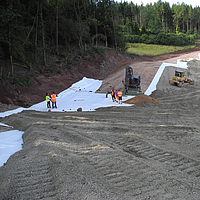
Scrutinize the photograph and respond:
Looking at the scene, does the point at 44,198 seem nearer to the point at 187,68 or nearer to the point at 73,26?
the point at 73,26

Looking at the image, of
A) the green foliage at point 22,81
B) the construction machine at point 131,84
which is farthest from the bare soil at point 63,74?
the construction machine at point 131,84

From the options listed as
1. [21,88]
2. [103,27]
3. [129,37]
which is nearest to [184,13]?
[129,37]

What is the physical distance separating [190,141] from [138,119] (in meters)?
4.03

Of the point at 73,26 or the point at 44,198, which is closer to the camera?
the point at 44,198

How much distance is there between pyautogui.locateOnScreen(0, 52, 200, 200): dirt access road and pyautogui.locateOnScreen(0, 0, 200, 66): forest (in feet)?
42.9

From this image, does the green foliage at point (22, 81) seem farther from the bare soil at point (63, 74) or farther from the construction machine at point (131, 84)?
the construction machine at point (131, 84)

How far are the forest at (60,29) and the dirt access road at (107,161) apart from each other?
1307 centimetres

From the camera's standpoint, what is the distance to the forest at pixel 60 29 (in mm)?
21172

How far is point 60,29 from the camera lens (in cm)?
3494

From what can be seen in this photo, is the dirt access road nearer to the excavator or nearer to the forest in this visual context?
the excavator

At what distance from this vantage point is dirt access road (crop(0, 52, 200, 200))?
4754 millimetres

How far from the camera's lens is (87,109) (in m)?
15.8

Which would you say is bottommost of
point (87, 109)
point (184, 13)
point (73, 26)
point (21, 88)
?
point (87, 109)

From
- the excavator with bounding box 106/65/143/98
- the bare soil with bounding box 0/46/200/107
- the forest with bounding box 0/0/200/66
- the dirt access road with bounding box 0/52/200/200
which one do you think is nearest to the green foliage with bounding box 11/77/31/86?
the bare soil with bounding box 0/46/200/107
